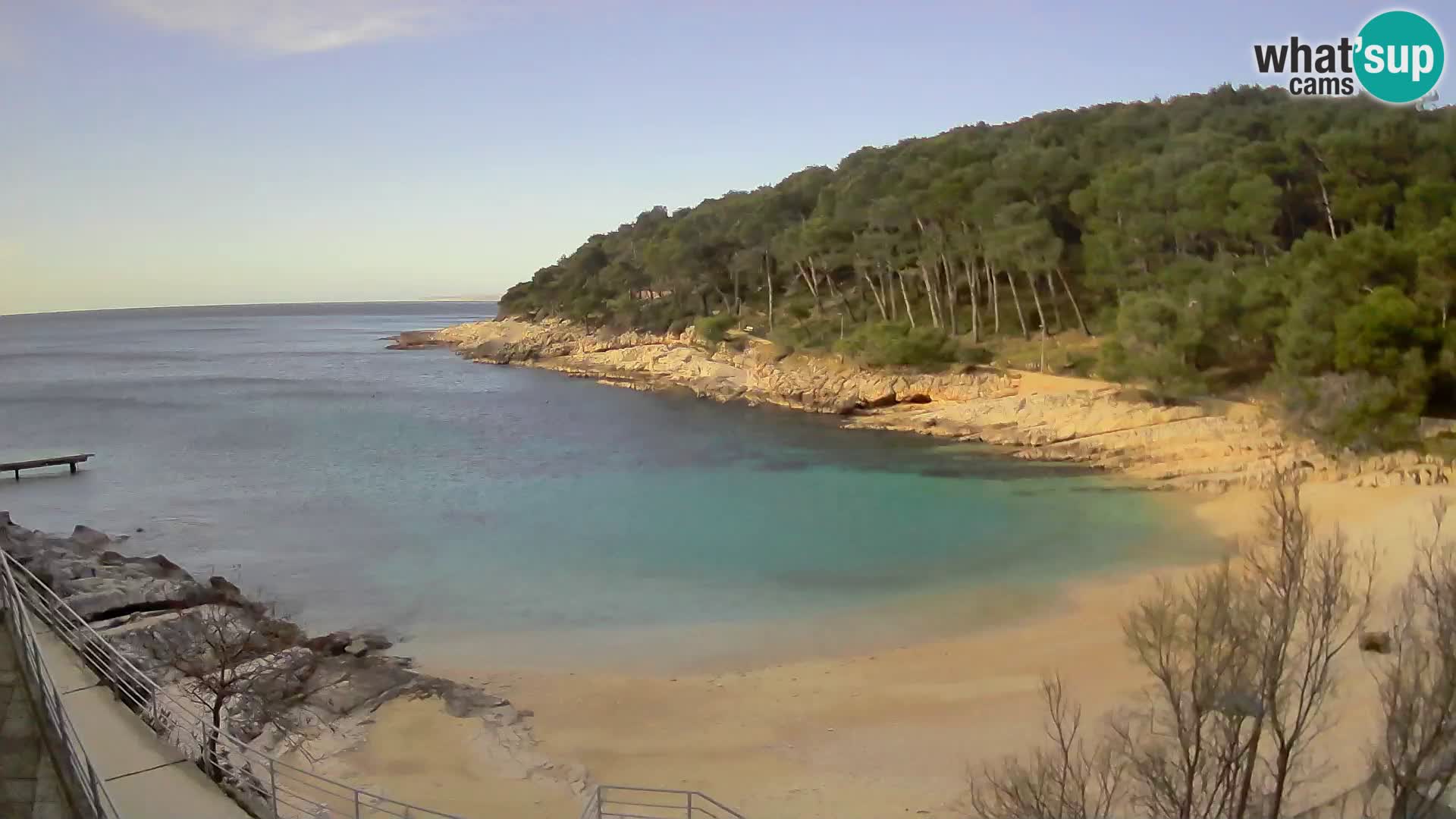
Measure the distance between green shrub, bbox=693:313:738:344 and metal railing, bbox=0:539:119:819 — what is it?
147 ft

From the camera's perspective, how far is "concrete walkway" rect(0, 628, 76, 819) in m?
4.38

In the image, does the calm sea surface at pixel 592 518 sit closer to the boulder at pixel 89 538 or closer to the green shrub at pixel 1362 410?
the boulder at pixel 89 538

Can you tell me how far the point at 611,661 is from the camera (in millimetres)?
13852

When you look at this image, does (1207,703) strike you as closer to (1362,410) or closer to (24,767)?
(24,767)

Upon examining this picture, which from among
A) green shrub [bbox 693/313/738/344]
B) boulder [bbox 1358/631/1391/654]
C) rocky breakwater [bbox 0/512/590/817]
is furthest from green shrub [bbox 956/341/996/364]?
rocky breakwater [bbox 0/512/590/817]

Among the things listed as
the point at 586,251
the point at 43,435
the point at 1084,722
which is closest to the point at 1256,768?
the point at 1084,722

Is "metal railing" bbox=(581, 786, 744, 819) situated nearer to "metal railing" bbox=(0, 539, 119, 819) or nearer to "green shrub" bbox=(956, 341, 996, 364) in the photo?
"metal railing" bbox=(0, 539, 119, 819)

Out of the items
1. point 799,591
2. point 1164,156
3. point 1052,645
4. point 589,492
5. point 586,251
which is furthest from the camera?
point 586,251

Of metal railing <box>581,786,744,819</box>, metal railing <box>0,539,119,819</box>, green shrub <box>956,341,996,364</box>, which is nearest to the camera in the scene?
metal railing <box>0,539,119,819</box>

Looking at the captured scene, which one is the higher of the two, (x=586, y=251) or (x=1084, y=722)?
(x=586, y=251)

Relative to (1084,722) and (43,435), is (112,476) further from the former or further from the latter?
(1084,722)

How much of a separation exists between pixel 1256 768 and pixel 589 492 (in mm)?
19208

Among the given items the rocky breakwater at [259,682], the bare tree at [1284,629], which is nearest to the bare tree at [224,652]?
the rocky breakwater at [259,682]

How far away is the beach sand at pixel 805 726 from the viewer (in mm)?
9688
